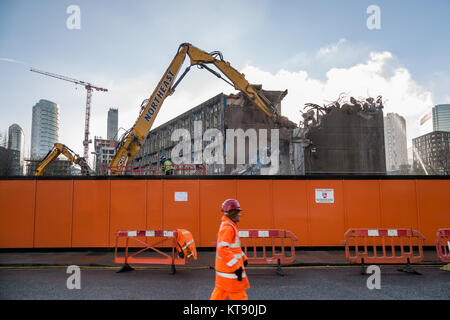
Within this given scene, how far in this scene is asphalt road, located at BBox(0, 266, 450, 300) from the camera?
5.69 meters

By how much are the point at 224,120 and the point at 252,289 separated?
25083 mm

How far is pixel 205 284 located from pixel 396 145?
28774 mm

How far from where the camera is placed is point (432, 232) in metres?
10.8

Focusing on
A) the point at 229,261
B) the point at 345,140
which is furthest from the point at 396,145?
the point at 229,261

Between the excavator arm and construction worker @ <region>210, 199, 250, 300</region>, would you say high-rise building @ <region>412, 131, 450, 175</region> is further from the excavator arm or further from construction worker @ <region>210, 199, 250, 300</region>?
construction worker @ <region>210, 199, 250, 300</region>

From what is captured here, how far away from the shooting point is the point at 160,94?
14.4 metres

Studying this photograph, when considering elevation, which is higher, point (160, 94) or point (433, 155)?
point (433, 155)

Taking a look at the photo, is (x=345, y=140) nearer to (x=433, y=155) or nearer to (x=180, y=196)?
(x=180, y=196)

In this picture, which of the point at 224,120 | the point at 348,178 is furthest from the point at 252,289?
the point at 224,120

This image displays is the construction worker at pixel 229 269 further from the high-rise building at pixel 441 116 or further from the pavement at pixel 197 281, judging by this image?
the high-rise building at pixel 441 116

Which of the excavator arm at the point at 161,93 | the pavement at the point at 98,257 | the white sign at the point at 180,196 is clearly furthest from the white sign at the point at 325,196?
the excavator arm at the point at 161,93

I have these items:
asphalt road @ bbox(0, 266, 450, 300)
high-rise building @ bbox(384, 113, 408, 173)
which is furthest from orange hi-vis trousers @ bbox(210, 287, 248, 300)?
high-rise building @ bbox(384, 113, 408, 173)

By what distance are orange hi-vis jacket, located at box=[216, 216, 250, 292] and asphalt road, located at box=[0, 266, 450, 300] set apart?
6.98ft
